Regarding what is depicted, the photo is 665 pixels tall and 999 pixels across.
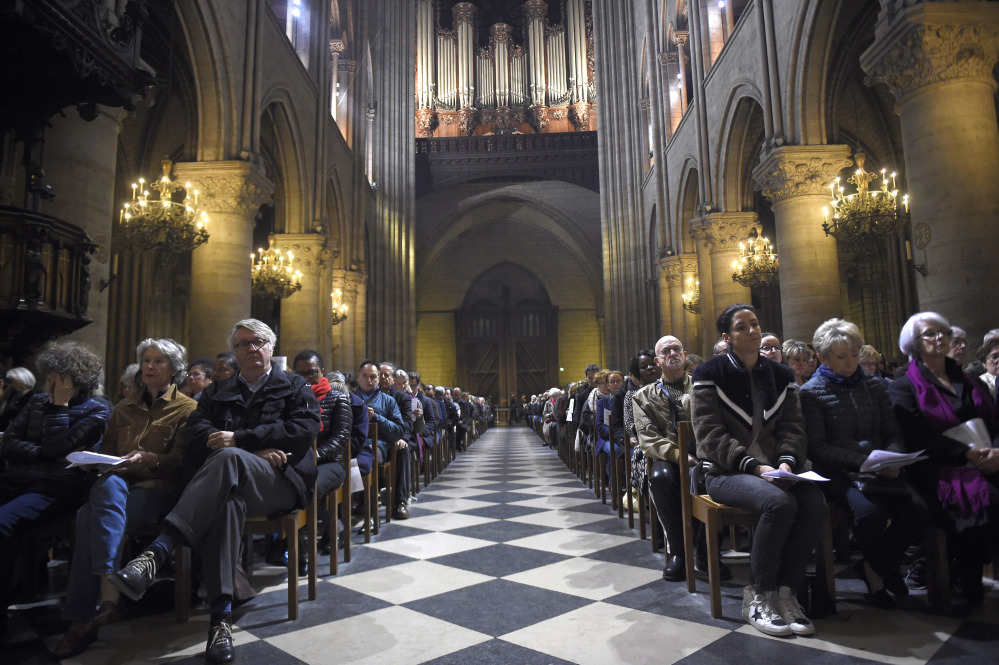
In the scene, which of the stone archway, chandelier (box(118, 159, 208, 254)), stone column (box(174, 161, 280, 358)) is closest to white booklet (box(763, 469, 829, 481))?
chandelier (box(118, 159, 208, 254))

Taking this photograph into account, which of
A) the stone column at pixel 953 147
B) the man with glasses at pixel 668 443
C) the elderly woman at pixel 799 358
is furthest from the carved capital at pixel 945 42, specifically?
the man with glasses at pixel 668 443

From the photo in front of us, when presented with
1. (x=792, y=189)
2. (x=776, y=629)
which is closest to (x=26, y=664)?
(x=776, y=629)

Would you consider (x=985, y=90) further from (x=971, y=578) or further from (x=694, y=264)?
(x=694, y=264)

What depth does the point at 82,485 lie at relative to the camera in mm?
3094

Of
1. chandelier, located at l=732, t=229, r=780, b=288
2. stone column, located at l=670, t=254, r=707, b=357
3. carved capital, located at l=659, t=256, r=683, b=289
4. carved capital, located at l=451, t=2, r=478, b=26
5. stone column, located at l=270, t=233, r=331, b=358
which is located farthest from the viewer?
carved capital, located at l=451, t=2, r=478, b=26

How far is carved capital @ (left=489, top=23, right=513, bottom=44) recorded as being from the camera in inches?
1101

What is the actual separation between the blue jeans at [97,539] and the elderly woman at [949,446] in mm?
3504

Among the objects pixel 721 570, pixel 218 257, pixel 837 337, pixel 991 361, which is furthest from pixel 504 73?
pixel 721 570

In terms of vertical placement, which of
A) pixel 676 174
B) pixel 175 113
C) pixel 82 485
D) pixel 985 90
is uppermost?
pixel 175 113

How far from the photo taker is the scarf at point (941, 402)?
3006 mm

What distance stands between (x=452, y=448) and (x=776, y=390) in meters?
9.06

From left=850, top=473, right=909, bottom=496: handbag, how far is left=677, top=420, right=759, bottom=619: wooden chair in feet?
2.01

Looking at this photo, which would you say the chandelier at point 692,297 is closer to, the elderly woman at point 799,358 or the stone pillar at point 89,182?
the elderly woman at point 799,358

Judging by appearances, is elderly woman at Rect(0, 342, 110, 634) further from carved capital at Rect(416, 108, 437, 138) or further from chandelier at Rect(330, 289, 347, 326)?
carved capital at Rect(416, 108, 437, 138)
